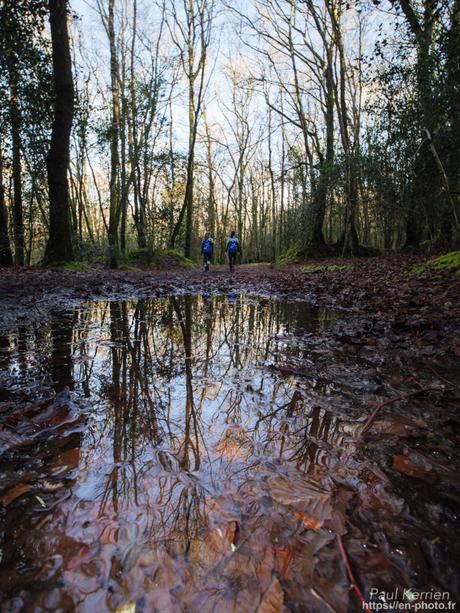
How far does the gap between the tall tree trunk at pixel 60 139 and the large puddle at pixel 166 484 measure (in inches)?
297

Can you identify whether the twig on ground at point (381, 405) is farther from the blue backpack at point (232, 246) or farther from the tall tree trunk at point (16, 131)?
the blue backpack at point (232, 246)

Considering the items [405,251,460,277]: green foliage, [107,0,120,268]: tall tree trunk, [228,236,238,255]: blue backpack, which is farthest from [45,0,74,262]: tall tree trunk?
[405,251,460,277]: green foliage

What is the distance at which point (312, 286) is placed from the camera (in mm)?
7199

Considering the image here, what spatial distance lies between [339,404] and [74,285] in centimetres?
602

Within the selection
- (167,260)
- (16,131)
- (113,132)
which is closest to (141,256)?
(167,260)

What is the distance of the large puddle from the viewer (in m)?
0.80

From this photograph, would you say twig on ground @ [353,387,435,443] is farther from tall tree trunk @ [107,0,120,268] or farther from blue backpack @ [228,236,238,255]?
blue backpack @ [228,236,238,255]

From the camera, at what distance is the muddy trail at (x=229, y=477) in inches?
31.8

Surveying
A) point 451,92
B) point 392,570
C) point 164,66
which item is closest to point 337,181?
point 451,92

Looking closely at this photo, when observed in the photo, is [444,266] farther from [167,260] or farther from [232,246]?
[167,260]

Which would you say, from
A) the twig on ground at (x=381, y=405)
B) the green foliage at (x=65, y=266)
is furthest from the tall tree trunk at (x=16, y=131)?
the twig on ground at (x=381, y=405)

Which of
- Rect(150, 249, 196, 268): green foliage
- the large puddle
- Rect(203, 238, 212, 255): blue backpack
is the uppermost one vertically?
Rect(203, 238, 212, 255): blue backpack

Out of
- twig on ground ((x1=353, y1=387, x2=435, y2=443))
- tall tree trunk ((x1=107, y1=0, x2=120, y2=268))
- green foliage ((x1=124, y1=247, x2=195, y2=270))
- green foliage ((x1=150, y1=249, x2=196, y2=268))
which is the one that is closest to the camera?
twig on ground ((x1=353, y1=387, x2=435, y2=443))

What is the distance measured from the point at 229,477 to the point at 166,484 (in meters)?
0.22
